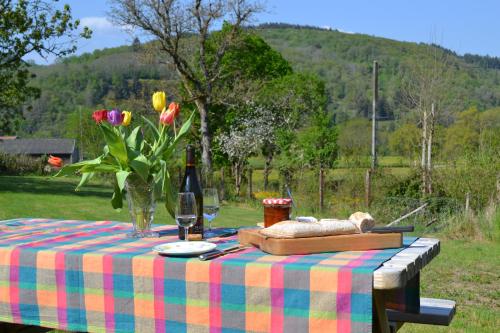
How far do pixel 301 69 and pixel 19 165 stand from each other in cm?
4074

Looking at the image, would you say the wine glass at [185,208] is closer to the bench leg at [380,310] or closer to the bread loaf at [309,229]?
the bread loaf at [309,229]

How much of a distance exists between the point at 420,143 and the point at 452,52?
2.38 meters

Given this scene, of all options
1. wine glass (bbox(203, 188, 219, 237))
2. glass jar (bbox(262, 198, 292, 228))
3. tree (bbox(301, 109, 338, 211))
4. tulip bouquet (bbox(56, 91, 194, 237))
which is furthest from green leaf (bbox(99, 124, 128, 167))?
tree (bbox(301, 109, 338, 211))

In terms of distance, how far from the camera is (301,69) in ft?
234

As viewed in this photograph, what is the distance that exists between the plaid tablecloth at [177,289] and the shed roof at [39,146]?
70.8 metres

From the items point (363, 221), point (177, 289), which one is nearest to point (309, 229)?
point (363, 221)

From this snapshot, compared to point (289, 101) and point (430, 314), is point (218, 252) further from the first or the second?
point (289, 101)

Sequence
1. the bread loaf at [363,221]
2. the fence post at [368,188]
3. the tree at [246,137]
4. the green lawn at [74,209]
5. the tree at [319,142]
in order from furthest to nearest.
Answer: the tree at [246,137], the tree at [319,142], the green lawn at [74,209], the fence post at [368,188], the bread loaf at [363,221]

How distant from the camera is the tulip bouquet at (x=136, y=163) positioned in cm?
268

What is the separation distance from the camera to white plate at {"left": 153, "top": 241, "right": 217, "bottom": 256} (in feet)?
7.39

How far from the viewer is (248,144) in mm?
25234

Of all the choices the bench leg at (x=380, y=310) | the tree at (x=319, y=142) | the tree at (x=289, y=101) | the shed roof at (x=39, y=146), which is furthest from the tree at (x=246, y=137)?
the shed roof at (x=39, y=146)

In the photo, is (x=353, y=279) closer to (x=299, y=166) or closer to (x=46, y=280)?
(x=46, y=280)

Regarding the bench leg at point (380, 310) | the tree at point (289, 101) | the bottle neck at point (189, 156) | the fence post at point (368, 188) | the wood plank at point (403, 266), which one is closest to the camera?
the wood plank at point (403, 266)
